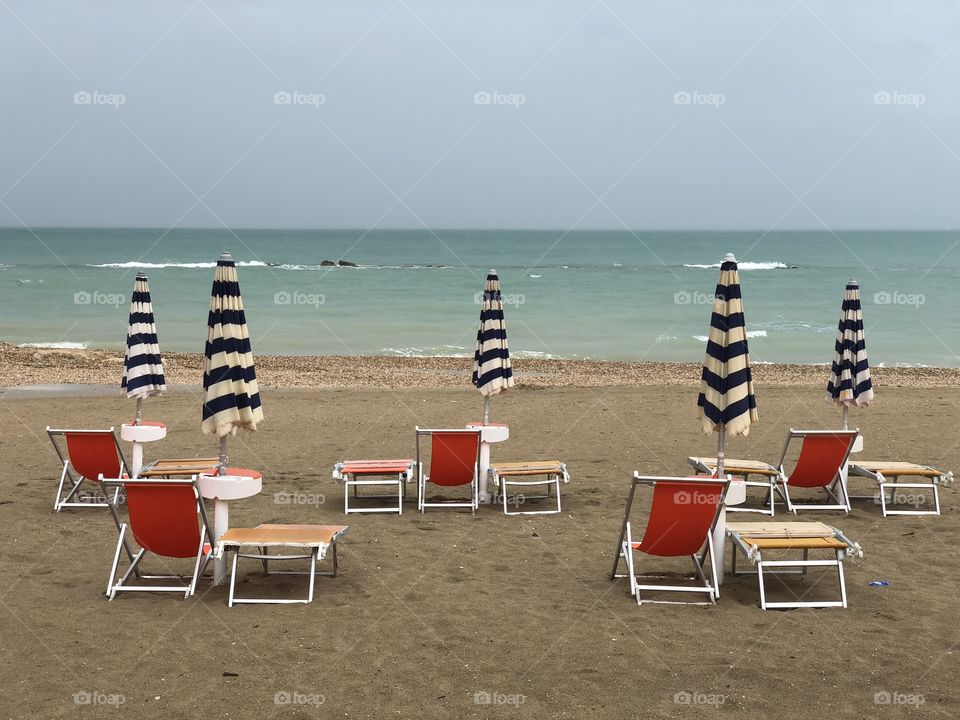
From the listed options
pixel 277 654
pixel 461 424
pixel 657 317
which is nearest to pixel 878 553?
pixel 277 654

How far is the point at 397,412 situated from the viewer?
1420 cm

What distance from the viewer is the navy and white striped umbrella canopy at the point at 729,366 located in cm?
630

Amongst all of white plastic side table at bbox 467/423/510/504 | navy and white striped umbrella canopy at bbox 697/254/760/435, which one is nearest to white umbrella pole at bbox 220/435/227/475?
white plastic side table at bbox 467/423/510/504

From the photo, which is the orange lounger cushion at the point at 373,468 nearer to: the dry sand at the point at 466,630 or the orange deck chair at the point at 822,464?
the dry sand at the point at 466,630

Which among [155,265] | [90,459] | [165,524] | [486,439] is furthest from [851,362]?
[155,265]

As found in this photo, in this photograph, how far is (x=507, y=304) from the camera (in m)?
41.5

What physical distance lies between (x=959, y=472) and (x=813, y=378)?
378 inches

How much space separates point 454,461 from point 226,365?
265cm
